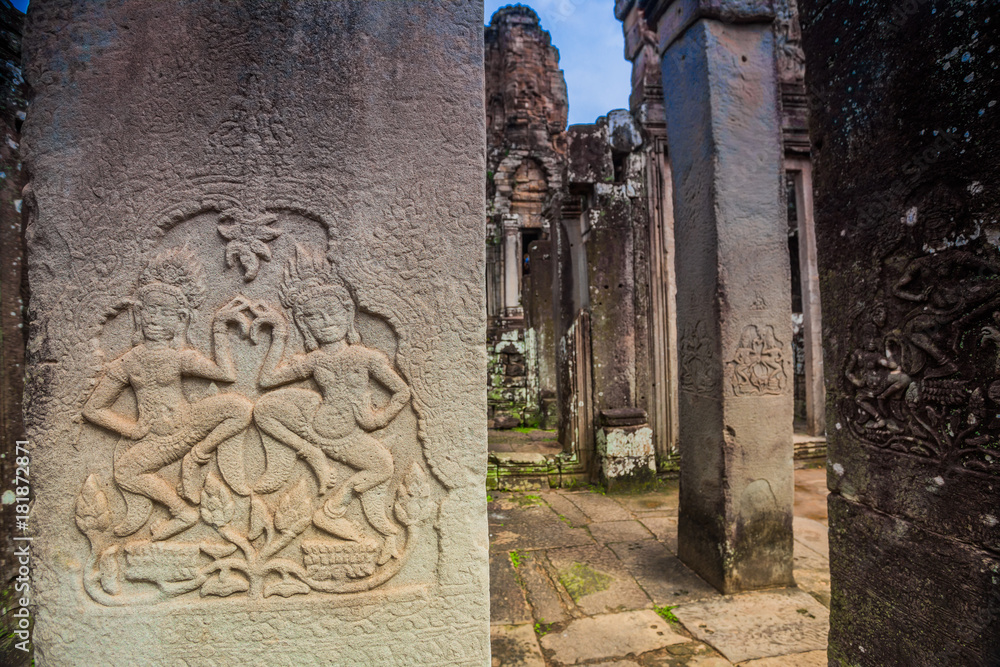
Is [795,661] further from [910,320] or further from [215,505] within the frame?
[215,505]

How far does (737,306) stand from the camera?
2805 millimetres

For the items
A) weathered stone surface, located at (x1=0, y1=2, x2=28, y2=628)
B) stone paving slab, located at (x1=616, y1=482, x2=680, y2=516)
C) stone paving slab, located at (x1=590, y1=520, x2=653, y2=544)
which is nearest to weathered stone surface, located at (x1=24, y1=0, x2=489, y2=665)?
weathered stone surface, located at (x1=0, y1=2, x2=28, y2=628)

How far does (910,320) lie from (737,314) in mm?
1442

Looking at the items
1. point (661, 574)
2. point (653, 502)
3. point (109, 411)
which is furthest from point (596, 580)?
point (109, 411)

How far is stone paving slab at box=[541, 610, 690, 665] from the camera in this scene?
2154 millimetres

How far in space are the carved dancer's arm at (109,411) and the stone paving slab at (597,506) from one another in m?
3.46

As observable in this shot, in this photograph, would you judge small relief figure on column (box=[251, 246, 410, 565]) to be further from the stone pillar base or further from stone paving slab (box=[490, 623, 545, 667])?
the stone pillar base

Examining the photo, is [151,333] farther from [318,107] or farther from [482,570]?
[482,570]

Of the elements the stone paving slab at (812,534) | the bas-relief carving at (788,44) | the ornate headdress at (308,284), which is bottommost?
the stone paving slab at (812,534)

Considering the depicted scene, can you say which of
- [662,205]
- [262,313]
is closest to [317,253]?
[262,313]

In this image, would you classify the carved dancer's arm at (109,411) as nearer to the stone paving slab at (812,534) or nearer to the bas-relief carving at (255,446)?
the bas-relief carving at (255,446)

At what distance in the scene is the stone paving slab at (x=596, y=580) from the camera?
2594 mm

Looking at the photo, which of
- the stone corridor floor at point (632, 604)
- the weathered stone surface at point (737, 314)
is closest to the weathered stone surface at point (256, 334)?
the stone corridor floor at point (632, 604)

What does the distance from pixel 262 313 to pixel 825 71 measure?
2174mm
